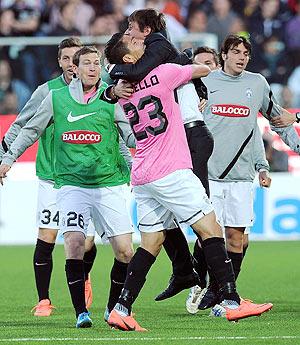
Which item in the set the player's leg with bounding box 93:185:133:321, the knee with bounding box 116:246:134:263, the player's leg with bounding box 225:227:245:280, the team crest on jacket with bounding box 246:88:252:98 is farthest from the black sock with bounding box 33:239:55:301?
the team crest on jacket with bounding box 246:88:252:98

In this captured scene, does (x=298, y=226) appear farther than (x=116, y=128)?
Yes

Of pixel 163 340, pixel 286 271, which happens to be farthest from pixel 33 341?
pixel 286 271

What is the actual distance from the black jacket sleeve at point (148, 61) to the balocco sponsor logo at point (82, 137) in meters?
0.82

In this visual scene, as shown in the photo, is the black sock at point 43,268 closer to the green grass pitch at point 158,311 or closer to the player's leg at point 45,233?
the player's leg at point 45,233

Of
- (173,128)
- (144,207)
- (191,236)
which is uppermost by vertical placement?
(173,128)

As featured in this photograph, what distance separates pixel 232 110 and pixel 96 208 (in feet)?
5.46

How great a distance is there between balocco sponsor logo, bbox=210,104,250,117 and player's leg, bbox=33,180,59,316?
166cm

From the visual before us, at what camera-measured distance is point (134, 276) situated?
8727 mm

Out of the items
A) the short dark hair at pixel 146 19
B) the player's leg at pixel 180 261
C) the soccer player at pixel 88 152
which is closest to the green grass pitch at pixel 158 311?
the player's leg at pixel 180 261

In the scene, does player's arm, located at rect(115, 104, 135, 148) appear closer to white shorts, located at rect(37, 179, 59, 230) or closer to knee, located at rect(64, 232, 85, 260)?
knee, located at rect(64, 232, 85, 260)

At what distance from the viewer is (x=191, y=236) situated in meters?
16.9

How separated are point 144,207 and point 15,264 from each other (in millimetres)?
6659

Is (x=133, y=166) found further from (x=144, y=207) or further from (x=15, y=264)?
(x=15, y=264)

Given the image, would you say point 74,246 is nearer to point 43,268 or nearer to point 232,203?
point 43,268
